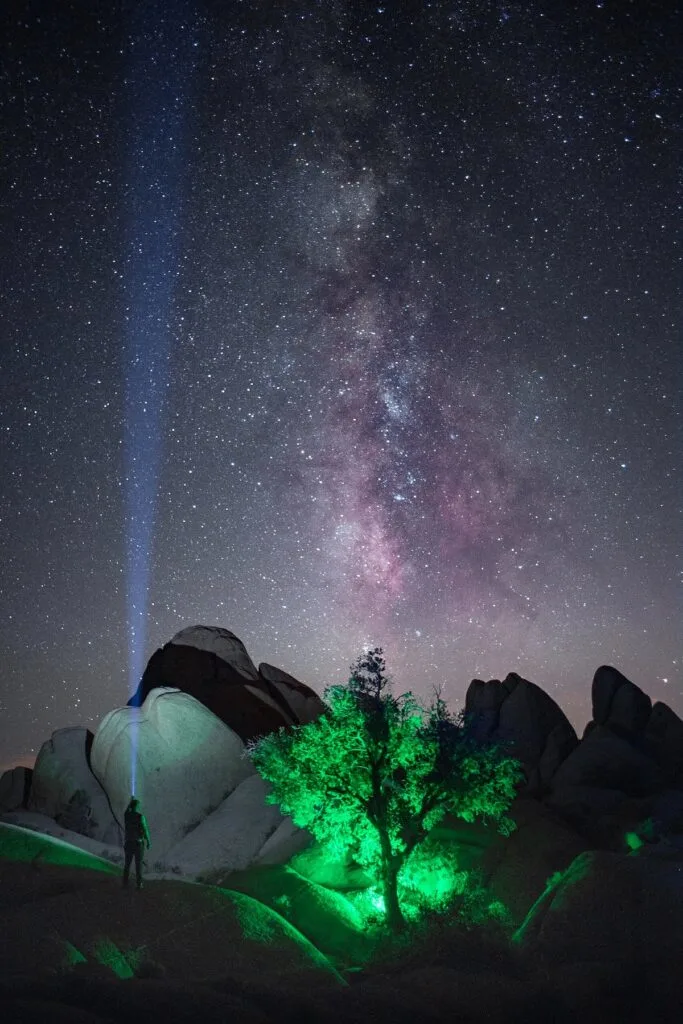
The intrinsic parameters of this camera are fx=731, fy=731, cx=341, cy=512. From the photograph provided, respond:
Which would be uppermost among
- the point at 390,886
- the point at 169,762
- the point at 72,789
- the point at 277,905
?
the point at 72,789

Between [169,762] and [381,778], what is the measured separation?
1649 cm

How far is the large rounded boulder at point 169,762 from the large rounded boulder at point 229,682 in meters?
10.2

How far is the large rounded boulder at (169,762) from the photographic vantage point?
1462 inches

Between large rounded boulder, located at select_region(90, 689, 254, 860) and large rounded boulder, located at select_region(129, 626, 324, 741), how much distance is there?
1017 cm

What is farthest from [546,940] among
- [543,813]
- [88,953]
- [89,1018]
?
[543,813]

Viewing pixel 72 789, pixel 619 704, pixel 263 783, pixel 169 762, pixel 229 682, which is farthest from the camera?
pixel 619 704

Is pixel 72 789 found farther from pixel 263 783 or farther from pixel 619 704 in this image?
pixel 619 704

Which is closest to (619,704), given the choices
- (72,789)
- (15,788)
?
(72,789)

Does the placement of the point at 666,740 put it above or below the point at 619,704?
below

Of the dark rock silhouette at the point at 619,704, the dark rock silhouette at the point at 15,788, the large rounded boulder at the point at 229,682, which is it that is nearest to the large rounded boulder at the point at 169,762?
the large rounded boulder at the point at 229,682

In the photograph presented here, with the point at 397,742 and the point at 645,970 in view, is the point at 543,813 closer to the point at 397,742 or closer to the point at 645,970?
the point at 397,742

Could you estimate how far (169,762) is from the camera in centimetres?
3875

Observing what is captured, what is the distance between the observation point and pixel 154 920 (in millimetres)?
17969

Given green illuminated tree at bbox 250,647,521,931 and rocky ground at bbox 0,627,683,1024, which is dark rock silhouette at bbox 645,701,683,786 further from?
green illuminated tree at bbox 250,647,521,931
